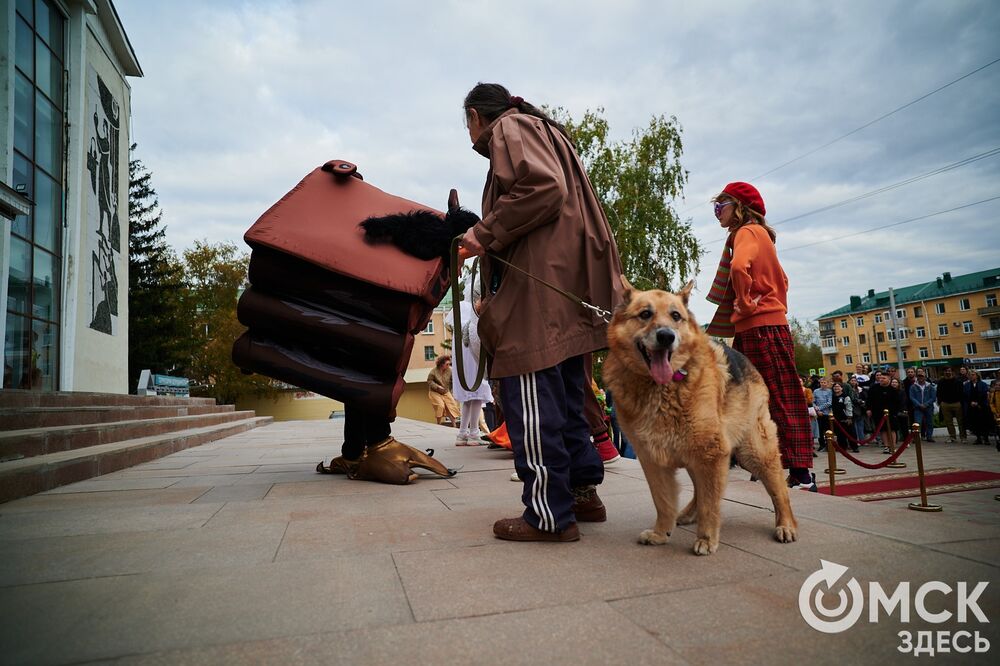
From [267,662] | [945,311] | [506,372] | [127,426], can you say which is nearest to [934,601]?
[506,372]

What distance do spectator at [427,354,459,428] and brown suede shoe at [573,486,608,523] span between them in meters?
9.61

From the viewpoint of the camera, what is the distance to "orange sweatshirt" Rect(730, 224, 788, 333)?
4074 millimetres

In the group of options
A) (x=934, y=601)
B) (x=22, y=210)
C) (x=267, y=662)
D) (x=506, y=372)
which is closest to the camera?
(x=267, y=662)

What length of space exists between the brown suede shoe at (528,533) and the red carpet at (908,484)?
752cm

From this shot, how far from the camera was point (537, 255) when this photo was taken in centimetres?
→ 295

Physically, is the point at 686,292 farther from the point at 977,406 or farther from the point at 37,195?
the point at 977,406

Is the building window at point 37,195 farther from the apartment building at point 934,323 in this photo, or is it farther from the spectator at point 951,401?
the apartment building at point 934,323

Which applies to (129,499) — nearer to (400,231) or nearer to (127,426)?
(400,231)

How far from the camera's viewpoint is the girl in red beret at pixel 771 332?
4074mm

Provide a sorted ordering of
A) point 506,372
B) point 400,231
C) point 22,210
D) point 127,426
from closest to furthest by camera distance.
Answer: point 506,372 → point 400,231 → point 22,210 → point 127,426

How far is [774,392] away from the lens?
4.12 meters

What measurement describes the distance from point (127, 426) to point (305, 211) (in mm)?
5458

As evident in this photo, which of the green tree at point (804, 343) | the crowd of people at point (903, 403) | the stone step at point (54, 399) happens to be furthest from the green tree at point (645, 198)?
the green tree at point (804, 343)

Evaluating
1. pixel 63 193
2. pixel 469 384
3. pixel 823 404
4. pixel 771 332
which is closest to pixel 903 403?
pixel 823 404
